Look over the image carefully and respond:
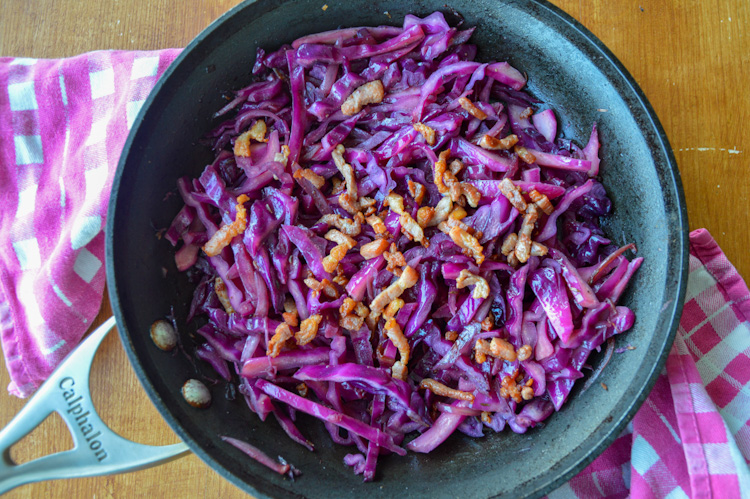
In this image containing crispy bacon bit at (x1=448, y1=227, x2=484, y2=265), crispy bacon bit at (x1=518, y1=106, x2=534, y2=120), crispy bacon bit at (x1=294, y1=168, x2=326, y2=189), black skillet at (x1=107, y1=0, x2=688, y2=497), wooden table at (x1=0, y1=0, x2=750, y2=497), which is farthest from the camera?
wooden table at (x1=0, y1=0, x2=750, y2=497)

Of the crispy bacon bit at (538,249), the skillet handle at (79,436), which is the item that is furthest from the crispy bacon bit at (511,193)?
the skillet handle at (79,436)

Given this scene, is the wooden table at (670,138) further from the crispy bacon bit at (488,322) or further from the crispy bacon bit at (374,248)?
the crispy bacon bit at (374,248)

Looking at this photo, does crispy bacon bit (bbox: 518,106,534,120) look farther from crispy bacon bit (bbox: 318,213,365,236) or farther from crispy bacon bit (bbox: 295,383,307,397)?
crispy bacon bit (bbox: 295,383,307,397)

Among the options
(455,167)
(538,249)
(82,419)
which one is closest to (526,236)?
(538,249)

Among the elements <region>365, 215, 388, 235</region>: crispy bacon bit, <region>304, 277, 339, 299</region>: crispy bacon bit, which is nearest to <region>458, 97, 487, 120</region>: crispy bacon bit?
<region>365, 215, 388, 235</region>: crispy bacon bit

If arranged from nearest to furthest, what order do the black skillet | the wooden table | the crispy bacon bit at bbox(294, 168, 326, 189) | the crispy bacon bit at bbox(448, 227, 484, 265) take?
the black skillet → the crispy bacon bit at bbox(448, 227, 484, 265) → the crispy bacon bit at bbox(294, 168, 326, 189) → the wooden table

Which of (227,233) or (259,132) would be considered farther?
(259,132)

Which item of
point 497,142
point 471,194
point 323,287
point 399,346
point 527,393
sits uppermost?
point 497,142

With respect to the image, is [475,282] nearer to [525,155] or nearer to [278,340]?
[525,155]
